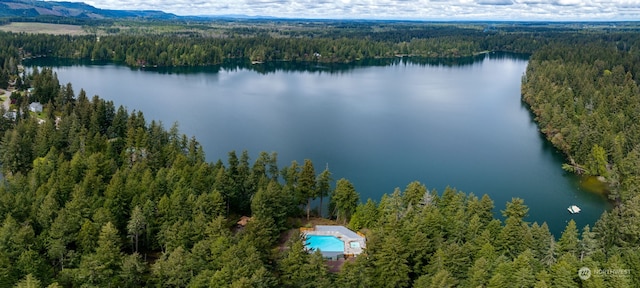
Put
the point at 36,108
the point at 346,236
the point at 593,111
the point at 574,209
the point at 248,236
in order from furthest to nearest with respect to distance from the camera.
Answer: the point at 36,108 → the point at 593,111 → the point at 574,209 → the point at 346,236 → the point at 248,236

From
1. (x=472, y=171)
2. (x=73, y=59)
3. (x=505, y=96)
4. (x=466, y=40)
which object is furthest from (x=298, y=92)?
(x=466, y=40)

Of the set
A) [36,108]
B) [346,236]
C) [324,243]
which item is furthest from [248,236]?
[36,108]

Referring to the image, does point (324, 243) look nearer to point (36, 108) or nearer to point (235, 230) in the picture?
point (235, 230)

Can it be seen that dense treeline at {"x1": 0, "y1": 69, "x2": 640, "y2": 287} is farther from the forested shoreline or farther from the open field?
the open field

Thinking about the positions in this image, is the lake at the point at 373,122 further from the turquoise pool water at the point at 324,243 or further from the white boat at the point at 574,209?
the turquoise pool water at the point at 324,243

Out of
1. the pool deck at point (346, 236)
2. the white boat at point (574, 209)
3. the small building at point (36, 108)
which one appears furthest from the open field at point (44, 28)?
the white boat at point (574, 209)

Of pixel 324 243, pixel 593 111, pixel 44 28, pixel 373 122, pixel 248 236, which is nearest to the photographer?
pixel 248 236
